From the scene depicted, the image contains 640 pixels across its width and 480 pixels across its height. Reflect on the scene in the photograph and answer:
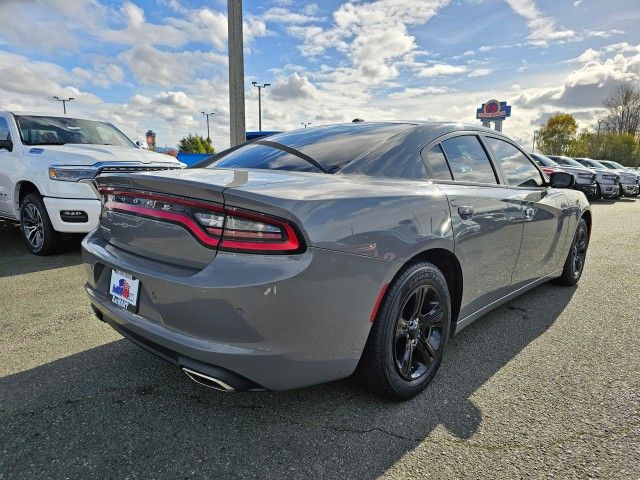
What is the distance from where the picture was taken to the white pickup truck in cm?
481

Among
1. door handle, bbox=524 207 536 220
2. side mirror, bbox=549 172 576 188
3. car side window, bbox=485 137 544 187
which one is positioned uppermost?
car side window, bbox=485 137 544 187

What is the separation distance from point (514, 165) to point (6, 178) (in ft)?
18.7

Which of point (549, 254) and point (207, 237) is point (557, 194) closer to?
point (549, 254)

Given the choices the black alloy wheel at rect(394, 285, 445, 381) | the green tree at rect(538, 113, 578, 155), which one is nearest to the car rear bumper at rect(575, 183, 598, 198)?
the black alloy wheel at rect(394, 285, 445, 381)

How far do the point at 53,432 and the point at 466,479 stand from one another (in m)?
1.77

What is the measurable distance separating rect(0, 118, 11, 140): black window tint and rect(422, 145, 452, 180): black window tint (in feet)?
17.8

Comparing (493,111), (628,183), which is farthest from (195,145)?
(628,183)

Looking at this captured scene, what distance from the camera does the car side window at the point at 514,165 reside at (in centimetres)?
318

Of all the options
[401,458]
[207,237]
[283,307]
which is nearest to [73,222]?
[207,237]

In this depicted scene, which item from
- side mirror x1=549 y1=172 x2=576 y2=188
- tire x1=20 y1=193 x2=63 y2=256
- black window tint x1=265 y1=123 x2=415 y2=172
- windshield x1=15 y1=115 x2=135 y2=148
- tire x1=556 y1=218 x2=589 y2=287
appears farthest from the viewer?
windshield x1=15 y1=115 x2=135 y2=148

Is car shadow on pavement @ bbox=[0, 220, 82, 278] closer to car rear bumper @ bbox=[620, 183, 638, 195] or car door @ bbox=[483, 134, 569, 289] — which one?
car door @ bbox=[483, 134, 569, 289]

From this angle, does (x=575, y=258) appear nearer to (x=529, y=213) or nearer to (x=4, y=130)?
(x=529, y=213)

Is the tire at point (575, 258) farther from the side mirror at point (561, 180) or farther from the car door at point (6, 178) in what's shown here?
the car door at point (6, 178)

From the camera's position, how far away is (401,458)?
73.4 inches
